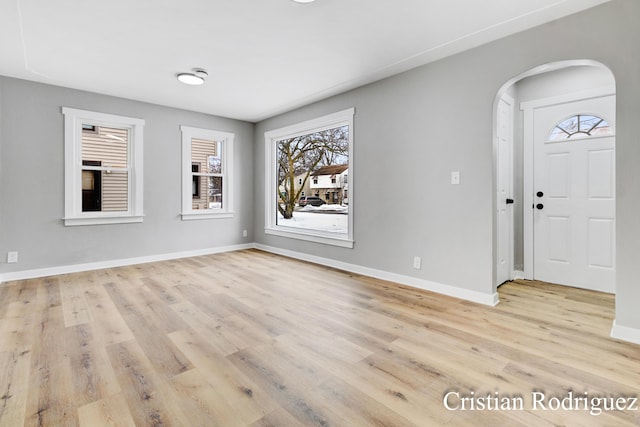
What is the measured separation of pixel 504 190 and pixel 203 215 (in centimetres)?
467

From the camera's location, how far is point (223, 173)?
5.91 meters

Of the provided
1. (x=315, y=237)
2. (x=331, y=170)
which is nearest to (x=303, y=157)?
(x=331, y=170)

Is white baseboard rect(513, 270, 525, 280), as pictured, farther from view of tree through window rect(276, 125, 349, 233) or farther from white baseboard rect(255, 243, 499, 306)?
view of tree through window rect(276, 125, 349, 233)

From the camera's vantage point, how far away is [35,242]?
13.2ft

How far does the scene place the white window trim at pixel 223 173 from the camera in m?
5.29

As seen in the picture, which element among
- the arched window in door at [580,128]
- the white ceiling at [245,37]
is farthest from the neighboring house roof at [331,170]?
the arched window in door at [580,128]

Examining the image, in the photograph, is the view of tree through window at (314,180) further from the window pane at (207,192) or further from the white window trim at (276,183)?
the window pane at (207,192)

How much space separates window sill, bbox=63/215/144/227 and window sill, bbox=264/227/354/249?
220cm

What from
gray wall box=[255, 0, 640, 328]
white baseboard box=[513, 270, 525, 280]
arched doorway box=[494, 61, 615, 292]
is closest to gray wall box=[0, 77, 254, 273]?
gray wall box=[255, 0, 640, 328]

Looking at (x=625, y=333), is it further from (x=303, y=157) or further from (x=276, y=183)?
(x=276, y=183)

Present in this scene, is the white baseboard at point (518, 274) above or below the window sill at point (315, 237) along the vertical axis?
below

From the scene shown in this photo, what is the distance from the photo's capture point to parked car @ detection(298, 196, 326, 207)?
5180 mm

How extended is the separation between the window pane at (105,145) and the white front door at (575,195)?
5.74 meters

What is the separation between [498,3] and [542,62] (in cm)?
66
